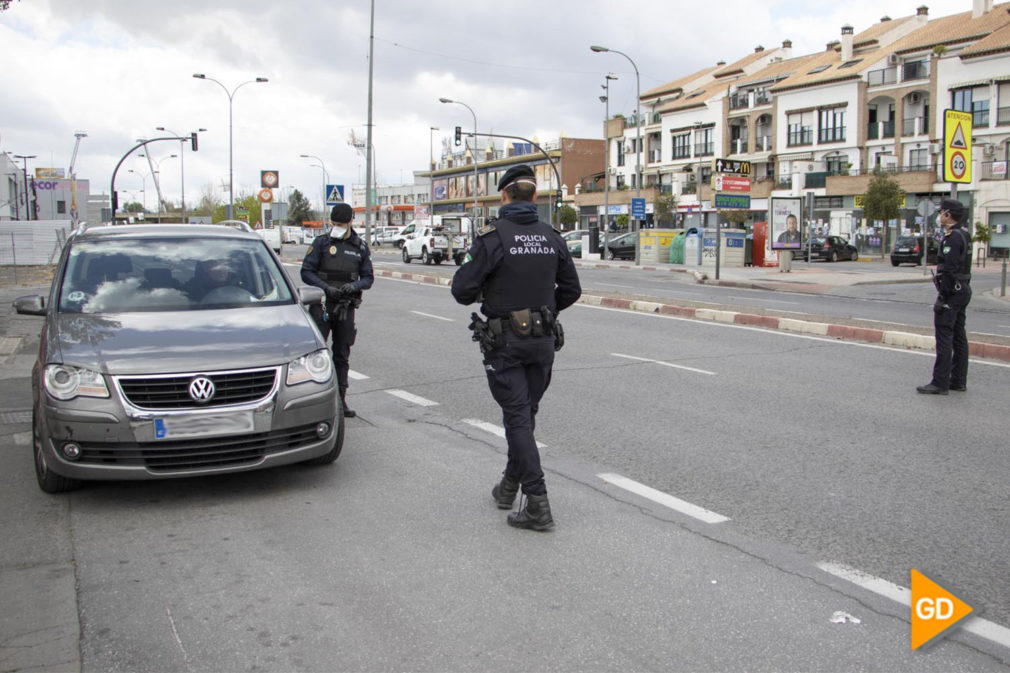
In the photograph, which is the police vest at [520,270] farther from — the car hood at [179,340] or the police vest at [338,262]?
the police vest at [338,262]

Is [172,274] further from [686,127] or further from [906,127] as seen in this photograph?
[686,127]

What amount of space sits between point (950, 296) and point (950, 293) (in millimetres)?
29

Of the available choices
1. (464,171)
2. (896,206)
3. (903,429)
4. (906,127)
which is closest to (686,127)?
(906,127)

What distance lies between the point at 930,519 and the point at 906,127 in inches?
2268

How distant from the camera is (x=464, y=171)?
4050 inches

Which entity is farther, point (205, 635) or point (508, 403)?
point (508, 403)

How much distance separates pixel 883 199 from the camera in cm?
5084

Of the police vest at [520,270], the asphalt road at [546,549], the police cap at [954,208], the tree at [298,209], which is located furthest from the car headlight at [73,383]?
the tree at [298,209]

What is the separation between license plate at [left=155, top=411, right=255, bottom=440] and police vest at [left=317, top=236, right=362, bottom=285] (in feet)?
9.05

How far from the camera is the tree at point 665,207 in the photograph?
67125mm

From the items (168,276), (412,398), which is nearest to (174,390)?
(168,276)

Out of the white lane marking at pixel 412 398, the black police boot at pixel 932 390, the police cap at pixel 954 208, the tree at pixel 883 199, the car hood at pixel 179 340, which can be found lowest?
the white lane marking at pixel 412 398

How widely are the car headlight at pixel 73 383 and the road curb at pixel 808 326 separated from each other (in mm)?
10151

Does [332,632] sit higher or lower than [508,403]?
lower
